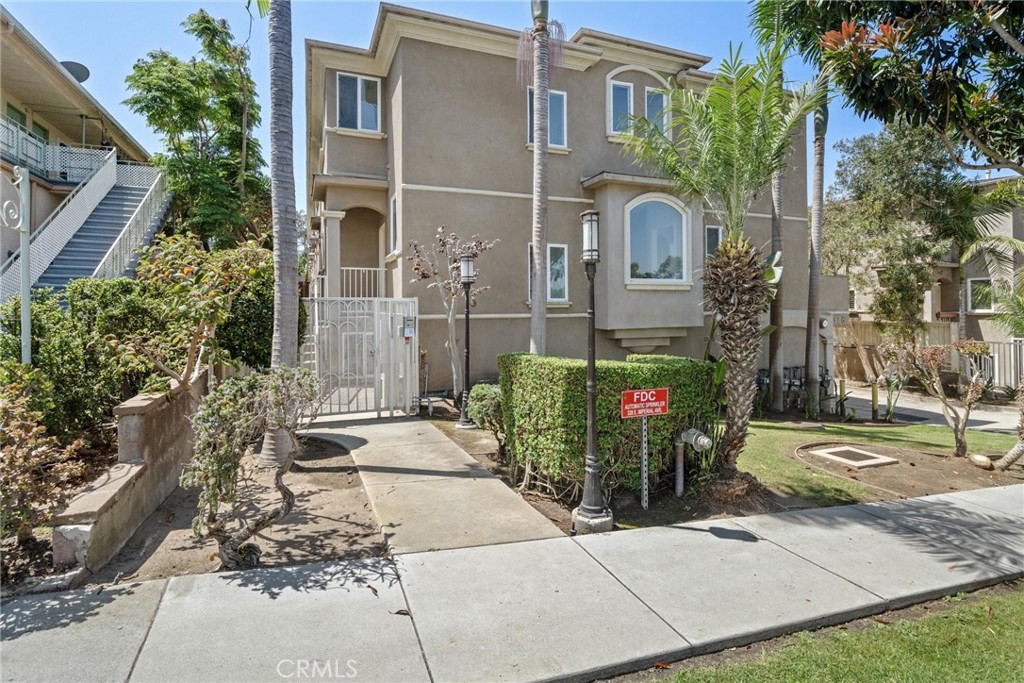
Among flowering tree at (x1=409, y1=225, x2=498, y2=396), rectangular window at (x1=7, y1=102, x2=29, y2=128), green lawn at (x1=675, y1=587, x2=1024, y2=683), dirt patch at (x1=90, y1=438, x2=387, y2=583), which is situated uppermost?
rectangular window at (x1=7, y1=102, x2=29, y2=128)

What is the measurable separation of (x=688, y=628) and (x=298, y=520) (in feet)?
12.7

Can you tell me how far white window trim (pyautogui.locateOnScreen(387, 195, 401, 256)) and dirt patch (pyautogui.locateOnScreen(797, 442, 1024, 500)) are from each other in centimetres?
976

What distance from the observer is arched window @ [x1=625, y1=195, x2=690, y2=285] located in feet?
43.6

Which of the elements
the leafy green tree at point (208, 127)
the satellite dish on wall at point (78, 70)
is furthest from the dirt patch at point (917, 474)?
the satellite dish on wall at point (78, 70)

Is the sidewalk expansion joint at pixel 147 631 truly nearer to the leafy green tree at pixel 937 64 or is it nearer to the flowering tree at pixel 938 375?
the leafy green tree at pixel 937 64

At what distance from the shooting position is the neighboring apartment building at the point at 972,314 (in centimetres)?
1814

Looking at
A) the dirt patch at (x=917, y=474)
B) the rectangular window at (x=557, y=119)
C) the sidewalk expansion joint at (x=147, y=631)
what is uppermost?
the rectangular window at (x=557, y=119)

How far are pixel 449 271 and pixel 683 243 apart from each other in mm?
6452

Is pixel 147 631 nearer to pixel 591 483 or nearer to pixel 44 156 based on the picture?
pixel 591 483

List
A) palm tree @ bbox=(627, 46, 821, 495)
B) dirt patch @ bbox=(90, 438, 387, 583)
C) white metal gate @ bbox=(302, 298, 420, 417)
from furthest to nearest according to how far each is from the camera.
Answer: white metal gate @ bbox=(302, 298, 420, 417)
palm tree @ bbox=(627, 46, 821, 495)
dirt patch @ bbox=(90, 438, 387, 583)

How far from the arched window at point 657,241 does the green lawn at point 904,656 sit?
9.97 m

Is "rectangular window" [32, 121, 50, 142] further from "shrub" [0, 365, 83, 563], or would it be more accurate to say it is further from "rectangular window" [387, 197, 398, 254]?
"shrub" [0, 365, 83, 563]

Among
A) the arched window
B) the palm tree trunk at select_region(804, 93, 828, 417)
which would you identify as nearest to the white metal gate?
the arched window

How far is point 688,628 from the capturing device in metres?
3.63
